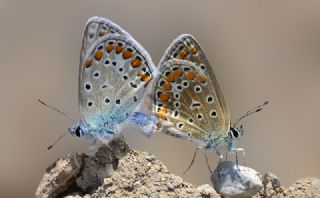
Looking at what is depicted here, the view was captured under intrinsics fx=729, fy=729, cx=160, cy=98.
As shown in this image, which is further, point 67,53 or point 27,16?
point 27,16

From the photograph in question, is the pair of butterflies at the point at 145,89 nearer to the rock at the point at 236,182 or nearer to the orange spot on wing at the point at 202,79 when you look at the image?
the orange spot on wing at the point at 202,79

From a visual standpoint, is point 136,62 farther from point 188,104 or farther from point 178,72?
point 188,104

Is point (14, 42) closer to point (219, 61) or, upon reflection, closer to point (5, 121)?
point (5, 121)

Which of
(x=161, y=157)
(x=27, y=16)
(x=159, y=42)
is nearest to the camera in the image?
(x=161, y=157)

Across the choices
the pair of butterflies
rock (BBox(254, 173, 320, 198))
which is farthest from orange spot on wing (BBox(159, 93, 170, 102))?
rock (BBox(254, 173, 320, 198))

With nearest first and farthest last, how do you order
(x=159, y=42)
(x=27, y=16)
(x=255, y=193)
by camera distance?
1. (x=255, y=193)
2. (x=159, y=42)
3. (x=27, y=16)

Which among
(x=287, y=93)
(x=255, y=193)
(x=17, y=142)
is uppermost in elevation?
(x=287, y=93)

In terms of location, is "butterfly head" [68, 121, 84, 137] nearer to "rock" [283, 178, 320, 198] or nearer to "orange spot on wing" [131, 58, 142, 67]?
"orange spot on wing" [131, 58, 142, 67]

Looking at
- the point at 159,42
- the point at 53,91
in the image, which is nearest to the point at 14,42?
the point at 53,91
